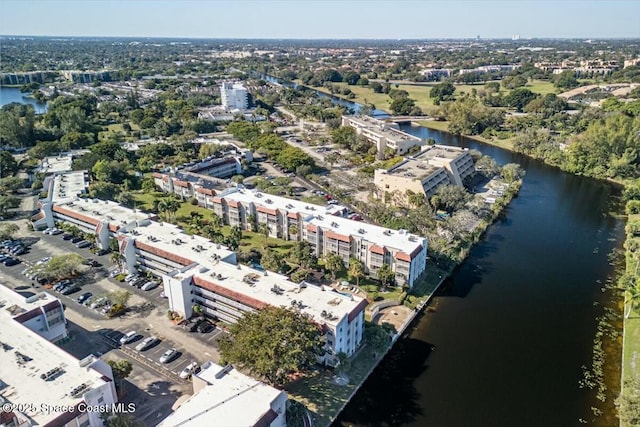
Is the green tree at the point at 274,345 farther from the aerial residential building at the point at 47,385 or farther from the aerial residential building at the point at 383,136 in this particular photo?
the aerial residential building at the point at 383,136

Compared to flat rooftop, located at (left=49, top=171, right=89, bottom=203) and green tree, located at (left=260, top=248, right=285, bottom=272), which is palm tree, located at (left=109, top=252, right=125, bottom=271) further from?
flat rooftop, located at (left=49, top=171, right=89, bottom=203)

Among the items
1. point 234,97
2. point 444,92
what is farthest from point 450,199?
point 444,92

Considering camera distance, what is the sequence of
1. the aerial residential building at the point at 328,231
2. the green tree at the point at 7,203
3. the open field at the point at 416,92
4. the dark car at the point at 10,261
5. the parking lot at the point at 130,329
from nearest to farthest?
1. the parking lot at the point at 130,329
2. the aerial residential building at the point at 328,231
3. the dark car at the point at 10,261
4. the green tree at the point at 7,203
5. the open field at the point at 416,92

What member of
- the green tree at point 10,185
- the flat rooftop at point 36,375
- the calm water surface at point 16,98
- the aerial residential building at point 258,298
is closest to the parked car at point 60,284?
the aerial residential building at point 258,298

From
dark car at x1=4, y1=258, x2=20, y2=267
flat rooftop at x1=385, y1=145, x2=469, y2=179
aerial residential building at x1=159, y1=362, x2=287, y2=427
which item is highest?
flat rooftop at x1=385, y1=145, x2=469, y2=179

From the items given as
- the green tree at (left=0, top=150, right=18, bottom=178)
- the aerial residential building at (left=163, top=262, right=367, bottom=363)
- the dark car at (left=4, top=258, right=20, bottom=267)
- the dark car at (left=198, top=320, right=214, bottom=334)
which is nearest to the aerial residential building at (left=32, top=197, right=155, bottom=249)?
the dark car at (left=4, top=258, right=20, bottom=267)

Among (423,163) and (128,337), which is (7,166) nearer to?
(128,337)
